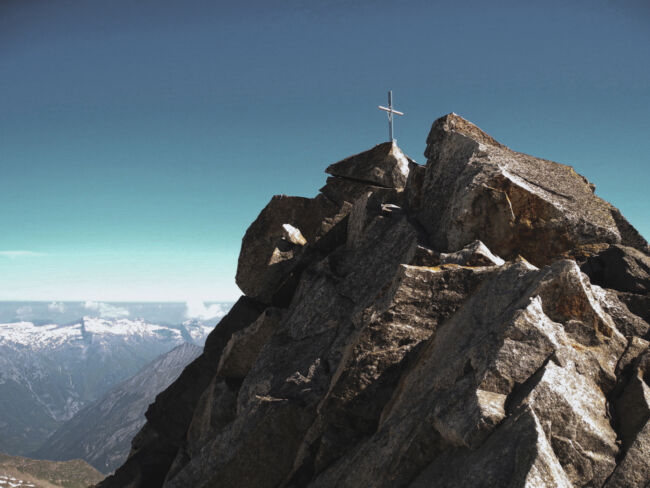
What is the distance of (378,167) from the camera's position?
35906 millimetres

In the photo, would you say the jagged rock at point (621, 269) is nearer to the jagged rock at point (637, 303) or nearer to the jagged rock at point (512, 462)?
the jagged rock at point (637, 303)

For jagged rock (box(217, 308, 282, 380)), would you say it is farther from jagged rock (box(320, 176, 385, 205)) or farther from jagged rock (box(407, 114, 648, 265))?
jagged rock (box(320, 176, 385, 205))

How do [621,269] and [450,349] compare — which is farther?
[621,269]

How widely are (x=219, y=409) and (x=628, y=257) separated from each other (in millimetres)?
21515

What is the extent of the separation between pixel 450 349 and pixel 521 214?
8558 millimetres

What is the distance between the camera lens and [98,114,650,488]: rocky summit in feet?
31.6

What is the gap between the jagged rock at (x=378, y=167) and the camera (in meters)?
35.5

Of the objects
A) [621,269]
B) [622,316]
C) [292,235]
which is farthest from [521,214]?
[292,235]

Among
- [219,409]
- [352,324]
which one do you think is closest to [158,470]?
[219,409]

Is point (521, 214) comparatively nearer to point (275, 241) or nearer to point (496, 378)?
point (496, 378)

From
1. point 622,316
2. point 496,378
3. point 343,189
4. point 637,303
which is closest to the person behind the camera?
point 496,378

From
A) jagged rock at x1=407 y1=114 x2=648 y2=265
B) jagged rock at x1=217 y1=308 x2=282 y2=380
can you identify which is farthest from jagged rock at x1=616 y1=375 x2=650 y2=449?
jagged rock at x1=217 y1=308 x2=282 y2=380

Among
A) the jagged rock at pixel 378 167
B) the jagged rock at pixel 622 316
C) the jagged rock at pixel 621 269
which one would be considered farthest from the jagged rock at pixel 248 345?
the jagged rock at pixel 622 316

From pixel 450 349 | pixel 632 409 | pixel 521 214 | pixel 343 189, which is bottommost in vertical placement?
pixel 632 409
